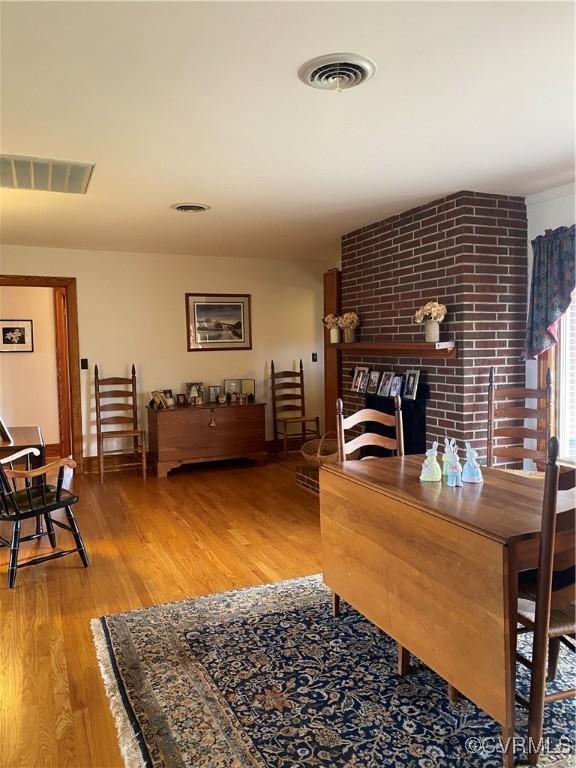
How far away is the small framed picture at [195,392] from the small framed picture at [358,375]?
184 cm

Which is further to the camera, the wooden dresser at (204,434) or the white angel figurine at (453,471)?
the wooden dresser at (204,434)

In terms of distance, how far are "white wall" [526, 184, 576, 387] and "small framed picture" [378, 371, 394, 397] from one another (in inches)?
40.2

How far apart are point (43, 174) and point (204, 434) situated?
3.19m

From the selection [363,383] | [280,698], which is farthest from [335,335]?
[280,698]

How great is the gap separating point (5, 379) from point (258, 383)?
3.09m

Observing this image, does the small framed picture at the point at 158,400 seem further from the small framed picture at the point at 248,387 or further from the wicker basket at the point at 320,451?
the wicker basket at the point at 320,451

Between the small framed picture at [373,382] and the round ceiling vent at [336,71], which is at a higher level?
the round ceiling vent at [336,71]

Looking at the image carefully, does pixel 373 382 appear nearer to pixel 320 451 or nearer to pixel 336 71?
pixel 320 451

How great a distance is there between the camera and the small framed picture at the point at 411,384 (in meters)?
4.29

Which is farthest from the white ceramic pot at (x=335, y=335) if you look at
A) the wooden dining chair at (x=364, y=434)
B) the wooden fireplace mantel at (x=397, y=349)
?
the wooden dining chair at (x=364, y=434)

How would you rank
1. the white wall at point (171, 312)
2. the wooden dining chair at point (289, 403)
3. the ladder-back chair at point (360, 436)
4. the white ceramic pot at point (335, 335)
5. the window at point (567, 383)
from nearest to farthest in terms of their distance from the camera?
the ladder-back chair at point (360, 436) < the window at point (567, 383) < the white ceramic pot at point (335, 335) < the white wall at point (171, 312) < the wooden dining chair at point (289, 403)

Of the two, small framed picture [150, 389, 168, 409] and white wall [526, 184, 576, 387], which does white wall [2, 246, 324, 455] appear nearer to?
small framed picture [150, 389, 168, 409]

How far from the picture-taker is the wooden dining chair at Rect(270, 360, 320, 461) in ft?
21.7

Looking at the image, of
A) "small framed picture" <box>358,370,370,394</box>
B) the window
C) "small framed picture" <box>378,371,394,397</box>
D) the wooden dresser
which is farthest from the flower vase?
the wooden dresser
